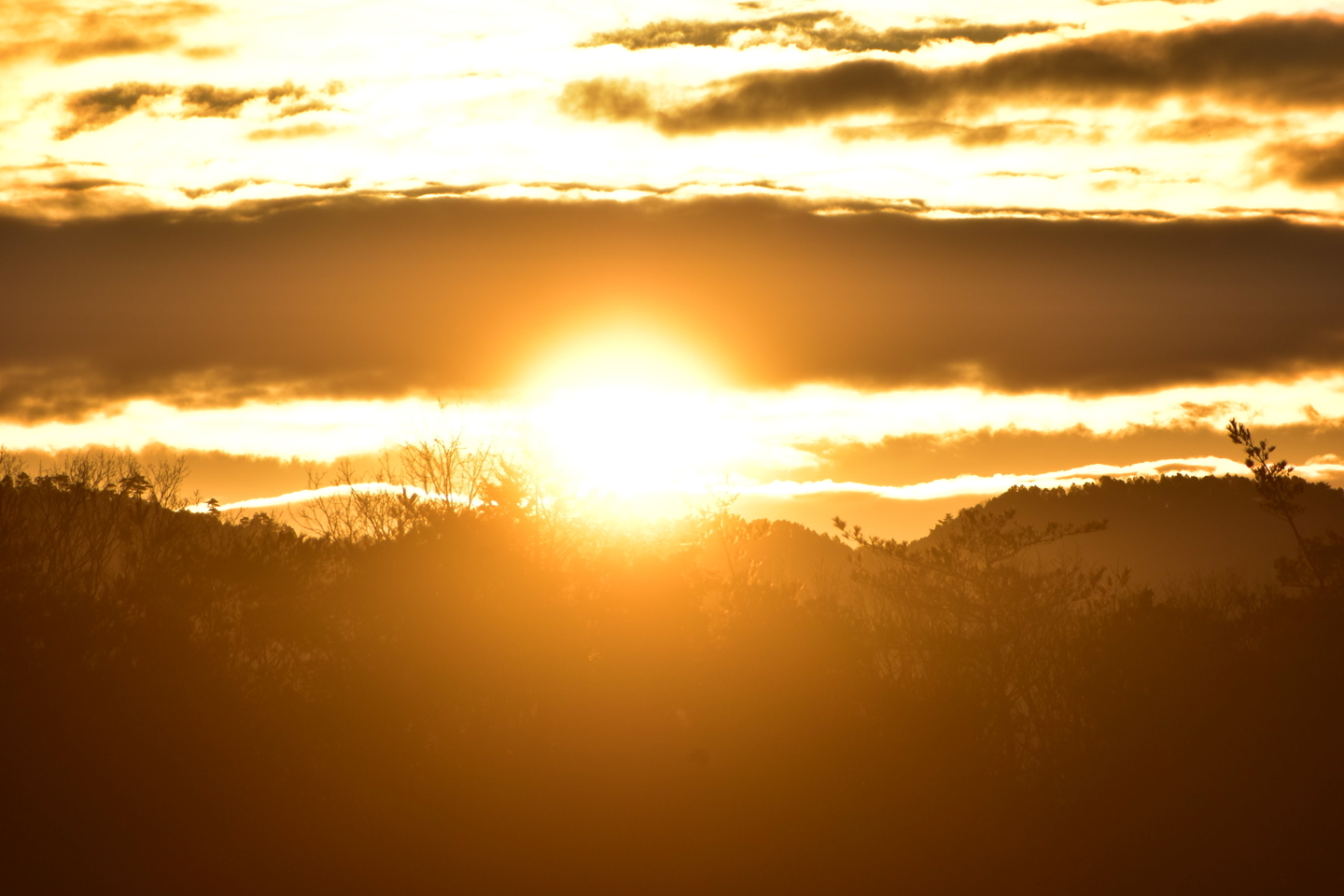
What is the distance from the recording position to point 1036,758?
45.0m

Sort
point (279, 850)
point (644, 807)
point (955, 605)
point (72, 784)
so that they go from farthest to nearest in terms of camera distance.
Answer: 1. point (955, 605)
2. point (644, 807)
3. point (279, 850)
4. point (72, 784)

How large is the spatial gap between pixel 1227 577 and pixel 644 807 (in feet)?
144

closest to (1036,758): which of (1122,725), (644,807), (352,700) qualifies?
(1122,725)

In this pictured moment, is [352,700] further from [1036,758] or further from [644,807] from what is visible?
[1036,758]

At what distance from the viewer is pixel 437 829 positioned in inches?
1585

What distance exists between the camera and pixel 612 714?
153 ft

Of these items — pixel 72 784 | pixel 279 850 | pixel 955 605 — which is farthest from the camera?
pixel 955 605

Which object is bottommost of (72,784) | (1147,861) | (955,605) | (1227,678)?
(1147,861)

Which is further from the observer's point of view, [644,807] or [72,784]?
[644,807]

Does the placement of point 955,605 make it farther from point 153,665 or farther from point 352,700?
point 153,665

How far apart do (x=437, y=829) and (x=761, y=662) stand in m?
16.3

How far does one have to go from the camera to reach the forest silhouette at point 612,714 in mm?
37531

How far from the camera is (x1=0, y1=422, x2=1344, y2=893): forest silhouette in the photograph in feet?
123

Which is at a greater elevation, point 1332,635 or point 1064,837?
point 1332,635
